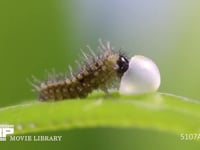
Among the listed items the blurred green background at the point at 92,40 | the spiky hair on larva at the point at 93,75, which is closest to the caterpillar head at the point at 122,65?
the spiky hair on larva at the point at 93,75

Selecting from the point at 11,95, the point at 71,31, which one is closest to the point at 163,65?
the point at 71,31

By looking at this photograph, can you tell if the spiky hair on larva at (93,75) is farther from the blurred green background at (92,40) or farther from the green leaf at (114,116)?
the green leaf at (114,116)

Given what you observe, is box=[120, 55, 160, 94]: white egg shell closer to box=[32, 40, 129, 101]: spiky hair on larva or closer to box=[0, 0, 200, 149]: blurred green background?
box=[32, 40, 129, 101]: spiky hair on larva

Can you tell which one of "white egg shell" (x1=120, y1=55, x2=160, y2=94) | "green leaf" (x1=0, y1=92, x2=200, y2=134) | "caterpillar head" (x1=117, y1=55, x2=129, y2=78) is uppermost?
"caterpillar head" (x1=117, y1=55, x2=129, y2=78)

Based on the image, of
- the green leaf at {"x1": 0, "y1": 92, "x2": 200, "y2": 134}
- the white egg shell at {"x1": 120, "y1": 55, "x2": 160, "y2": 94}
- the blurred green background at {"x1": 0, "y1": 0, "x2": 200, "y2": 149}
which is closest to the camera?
the green leaf at {"x1": 0, "y1": 92, "x2": 200, "y2": 134}

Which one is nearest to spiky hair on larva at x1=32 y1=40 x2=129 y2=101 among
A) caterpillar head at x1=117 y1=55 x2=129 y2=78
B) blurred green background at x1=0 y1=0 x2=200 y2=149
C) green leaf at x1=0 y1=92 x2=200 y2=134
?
caterpillar head at x1=117 y1=55 x2=129 y2=78

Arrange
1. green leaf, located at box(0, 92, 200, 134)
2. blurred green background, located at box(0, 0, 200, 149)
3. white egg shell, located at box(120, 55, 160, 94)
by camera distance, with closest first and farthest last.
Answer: green leaf, located at box(0, 92, 200, 134) → white egg shell, located at box(120, 55, 160, 94) → blurred green background, located at box(0, 0, 200, 149)
